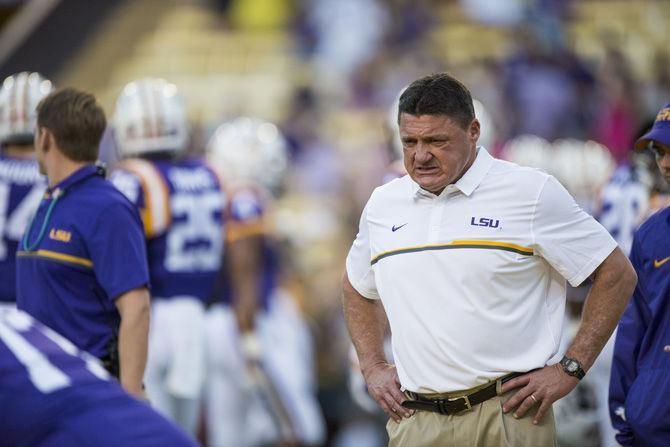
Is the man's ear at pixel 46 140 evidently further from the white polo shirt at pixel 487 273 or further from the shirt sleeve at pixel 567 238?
the shirt sleeve at pixel 567 238

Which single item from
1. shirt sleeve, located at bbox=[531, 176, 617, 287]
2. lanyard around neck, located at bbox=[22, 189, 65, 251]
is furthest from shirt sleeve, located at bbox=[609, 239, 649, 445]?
lanyard around neck, located at bbox=[22, 189, 65, 251]

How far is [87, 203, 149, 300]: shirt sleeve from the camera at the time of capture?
5.33 metres

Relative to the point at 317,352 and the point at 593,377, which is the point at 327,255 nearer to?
the point at 317,352

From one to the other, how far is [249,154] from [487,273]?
22.0 feet

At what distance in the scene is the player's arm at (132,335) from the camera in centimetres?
533

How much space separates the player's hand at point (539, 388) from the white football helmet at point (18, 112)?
354 cm

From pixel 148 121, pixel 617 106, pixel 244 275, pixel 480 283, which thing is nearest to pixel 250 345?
pixel 244 275

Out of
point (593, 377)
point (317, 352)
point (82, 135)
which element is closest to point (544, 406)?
point (82, 135)

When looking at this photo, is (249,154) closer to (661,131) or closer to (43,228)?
(43,228)

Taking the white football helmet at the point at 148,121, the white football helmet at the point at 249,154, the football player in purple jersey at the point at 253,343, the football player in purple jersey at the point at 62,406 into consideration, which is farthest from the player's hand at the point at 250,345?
the football player in purple jersey at the point at 62,406

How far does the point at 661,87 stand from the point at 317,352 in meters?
6.55

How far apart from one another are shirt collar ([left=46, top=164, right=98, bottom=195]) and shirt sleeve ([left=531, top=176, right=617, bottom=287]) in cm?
198

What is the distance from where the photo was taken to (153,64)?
18.8 metres

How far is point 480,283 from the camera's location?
456cm
